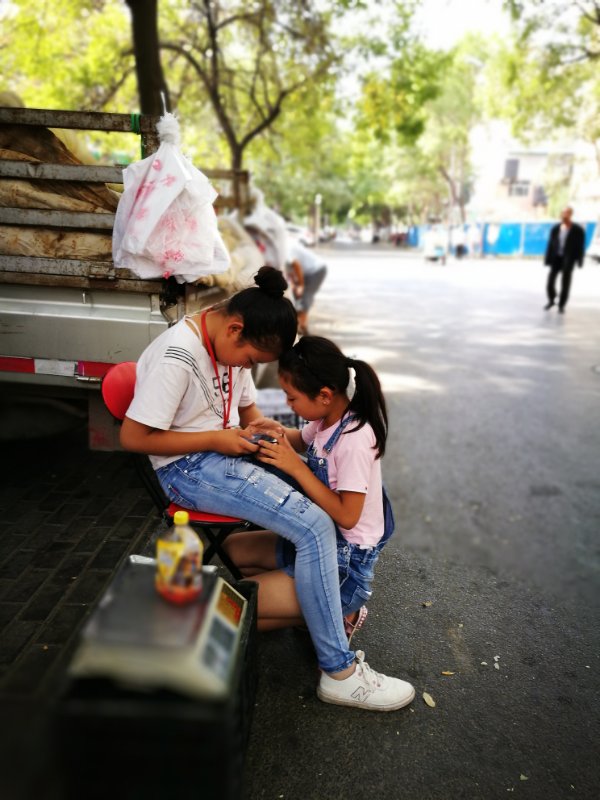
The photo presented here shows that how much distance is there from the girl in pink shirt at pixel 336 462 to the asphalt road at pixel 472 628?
382mm

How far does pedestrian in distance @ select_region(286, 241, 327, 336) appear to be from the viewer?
881 cm

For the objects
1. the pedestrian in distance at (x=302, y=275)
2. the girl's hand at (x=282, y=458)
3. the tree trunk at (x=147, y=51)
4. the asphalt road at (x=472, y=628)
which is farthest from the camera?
the pedestrian in distance at (x=302, y=275)

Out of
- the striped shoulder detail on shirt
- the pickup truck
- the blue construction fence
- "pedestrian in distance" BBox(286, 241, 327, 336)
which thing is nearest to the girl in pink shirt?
the striped shoulder detail on shirt

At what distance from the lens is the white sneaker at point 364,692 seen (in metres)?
2.30

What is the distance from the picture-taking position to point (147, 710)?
3.48 feet

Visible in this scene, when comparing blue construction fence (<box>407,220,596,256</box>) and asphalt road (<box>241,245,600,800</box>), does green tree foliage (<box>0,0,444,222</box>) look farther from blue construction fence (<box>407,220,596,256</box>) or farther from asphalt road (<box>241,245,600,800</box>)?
blue construction fence (<box>407,220,596,256</box>)

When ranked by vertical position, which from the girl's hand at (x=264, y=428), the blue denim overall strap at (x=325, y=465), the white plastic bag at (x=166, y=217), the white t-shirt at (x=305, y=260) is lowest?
the blue denim overall strap at (x=325, y=465)

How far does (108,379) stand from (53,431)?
2386 millimetres

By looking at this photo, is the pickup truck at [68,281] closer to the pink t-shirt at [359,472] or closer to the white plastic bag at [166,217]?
the white plastic bag at [166,217]

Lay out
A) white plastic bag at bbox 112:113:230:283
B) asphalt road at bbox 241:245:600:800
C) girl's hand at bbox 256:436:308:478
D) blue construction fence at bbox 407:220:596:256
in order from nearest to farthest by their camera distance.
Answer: asphalt road at bbox 241:245:600:800, girl's hand at bbox 256:436:308:478, white plastic bag at bbox 112:113:230:283, blue construction fence at bbox 407:220:596:256

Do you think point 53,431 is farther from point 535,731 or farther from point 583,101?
point 583,101

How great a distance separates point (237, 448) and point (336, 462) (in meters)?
0.37

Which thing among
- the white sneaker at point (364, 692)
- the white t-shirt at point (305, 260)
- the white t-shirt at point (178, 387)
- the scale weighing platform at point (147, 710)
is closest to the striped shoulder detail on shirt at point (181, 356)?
the white t-shirt at point (178, 387)

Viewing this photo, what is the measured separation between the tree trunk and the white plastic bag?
18.8 feet
